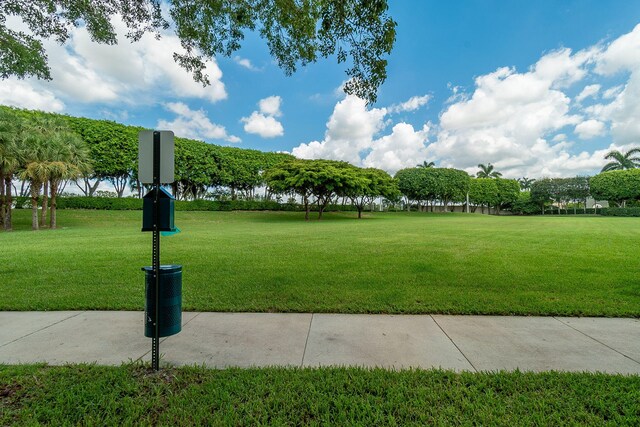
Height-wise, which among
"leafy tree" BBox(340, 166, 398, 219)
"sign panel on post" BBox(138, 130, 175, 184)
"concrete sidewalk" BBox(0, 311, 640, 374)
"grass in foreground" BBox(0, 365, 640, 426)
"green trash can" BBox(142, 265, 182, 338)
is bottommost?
"concrete sidewalk" BBox(0, 311, 640, 374)

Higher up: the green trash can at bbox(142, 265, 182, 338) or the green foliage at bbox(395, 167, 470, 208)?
the green foliage at bbox(395, 167, 470, 208)

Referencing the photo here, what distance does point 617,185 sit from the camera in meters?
44.1

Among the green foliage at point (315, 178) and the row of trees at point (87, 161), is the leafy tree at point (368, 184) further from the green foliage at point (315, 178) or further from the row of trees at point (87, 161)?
the row of trees at point (87, 161)

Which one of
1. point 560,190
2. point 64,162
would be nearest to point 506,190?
point 560,190

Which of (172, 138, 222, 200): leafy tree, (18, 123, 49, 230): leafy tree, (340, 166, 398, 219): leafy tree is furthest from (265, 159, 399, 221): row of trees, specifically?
(18, 123, 49, 230): leafy tree

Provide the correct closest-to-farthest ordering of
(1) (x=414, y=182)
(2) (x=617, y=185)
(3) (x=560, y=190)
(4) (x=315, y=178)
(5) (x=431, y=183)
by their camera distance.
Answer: (4) (x=315, y=178) < (2) (x=617, y=185) < (1) (x=414, y=182) < (5) (x=431, y=183) < (3) (x=560, y=190)

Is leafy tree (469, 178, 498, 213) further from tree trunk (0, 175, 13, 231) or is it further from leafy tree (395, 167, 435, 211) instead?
tree trunk (0, 175, 13, 231)

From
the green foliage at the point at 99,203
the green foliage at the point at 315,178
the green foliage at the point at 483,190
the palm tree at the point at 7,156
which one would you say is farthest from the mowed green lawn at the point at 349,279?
the green foliage at the point at 483,190

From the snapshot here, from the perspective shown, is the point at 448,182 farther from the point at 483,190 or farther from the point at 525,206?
the point at 525,206

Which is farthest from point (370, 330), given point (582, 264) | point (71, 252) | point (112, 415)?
point (71, 252)

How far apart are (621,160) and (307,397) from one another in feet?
217

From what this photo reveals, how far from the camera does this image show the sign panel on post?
2.87m

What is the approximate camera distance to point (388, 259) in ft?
28.2

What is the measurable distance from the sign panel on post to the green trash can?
2.83 ft
